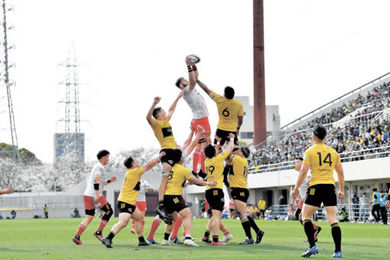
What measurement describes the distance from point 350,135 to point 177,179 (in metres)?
34.5

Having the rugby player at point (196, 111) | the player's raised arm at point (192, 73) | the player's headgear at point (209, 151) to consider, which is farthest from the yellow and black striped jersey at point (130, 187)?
the player's raised arm at point (192, 73)

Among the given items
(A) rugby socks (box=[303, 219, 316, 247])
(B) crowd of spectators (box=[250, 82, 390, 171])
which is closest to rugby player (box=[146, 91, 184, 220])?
(A) rugby socks (box=[303, 219, 316, 247])

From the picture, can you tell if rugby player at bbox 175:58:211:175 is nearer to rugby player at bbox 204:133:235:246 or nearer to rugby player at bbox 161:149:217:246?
rugby player at bbox 204:133:235:246

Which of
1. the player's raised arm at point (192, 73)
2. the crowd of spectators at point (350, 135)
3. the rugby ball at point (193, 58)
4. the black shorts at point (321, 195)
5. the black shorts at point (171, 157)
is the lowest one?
the black shorts at point (321, 195)

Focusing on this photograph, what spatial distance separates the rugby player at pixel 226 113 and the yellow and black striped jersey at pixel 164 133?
1.37 metres

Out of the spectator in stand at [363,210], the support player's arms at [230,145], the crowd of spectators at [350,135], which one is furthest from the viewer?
the crowd of spectators at [350,135]

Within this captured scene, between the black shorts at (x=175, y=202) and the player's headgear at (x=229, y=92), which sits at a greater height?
the player's headgear at (x=229, y=92)

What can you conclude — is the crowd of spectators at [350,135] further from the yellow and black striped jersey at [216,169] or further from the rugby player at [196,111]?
the yellow and black striped jersey at [216,169]

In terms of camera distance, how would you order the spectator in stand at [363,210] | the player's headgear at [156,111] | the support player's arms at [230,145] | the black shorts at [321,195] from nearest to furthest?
the black shorts at [321,195] → the support player's arms at [230,145] → the player's headgear at [156,111] → the spectator in stand at [363,210]

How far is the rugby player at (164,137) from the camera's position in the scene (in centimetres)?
1598

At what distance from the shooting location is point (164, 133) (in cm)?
1638

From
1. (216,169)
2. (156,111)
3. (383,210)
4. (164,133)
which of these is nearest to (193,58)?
(156,111)

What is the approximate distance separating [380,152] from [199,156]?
85.4 ft

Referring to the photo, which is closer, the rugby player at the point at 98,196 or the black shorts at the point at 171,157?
the black shorts at the point at 171,157
